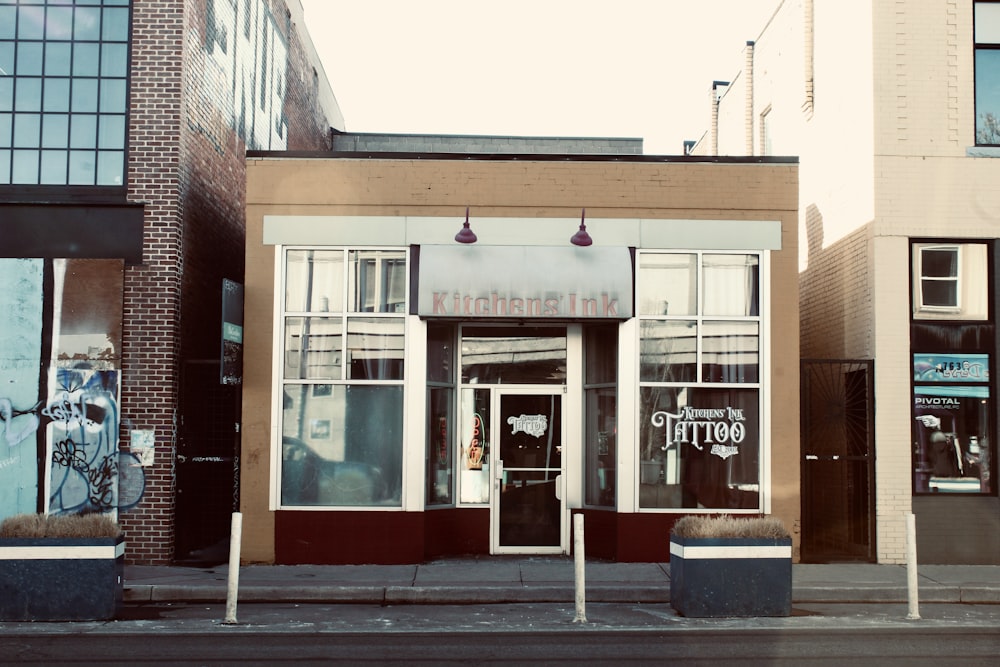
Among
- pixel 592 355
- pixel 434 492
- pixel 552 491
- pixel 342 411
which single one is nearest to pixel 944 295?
pixel 592 355

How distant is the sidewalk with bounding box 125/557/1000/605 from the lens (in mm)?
11172

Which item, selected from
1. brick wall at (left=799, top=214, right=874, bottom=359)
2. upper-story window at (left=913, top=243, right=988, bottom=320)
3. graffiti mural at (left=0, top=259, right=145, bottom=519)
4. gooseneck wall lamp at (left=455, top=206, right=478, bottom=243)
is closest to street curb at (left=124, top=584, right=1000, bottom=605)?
graffiti mural at (left=0, top=259, right=145, bottom=519)

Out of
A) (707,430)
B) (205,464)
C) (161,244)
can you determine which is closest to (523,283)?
(707,430)

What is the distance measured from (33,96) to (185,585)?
21.7 ft

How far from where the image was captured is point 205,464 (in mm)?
14039

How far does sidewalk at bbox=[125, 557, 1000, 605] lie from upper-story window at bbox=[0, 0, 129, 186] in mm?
5191

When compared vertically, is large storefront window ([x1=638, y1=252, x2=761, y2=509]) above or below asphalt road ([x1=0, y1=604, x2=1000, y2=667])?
above

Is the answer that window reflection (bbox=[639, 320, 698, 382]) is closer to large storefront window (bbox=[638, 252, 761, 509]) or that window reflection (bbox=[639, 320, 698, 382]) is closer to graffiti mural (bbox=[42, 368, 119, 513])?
large storefront window (bbox=[638, 252, 761, 509])

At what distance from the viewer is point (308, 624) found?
32.2ft

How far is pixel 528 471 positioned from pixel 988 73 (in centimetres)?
816

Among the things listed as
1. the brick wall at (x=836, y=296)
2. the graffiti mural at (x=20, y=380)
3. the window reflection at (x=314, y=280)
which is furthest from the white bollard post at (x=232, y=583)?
the brick wall at (x=836, y=296)

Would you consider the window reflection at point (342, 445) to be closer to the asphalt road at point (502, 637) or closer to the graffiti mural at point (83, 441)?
the graffiti mural at point (83, 441)

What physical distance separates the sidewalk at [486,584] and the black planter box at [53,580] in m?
1.27

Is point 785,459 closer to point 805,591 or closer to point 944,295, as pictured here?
point 805,591
